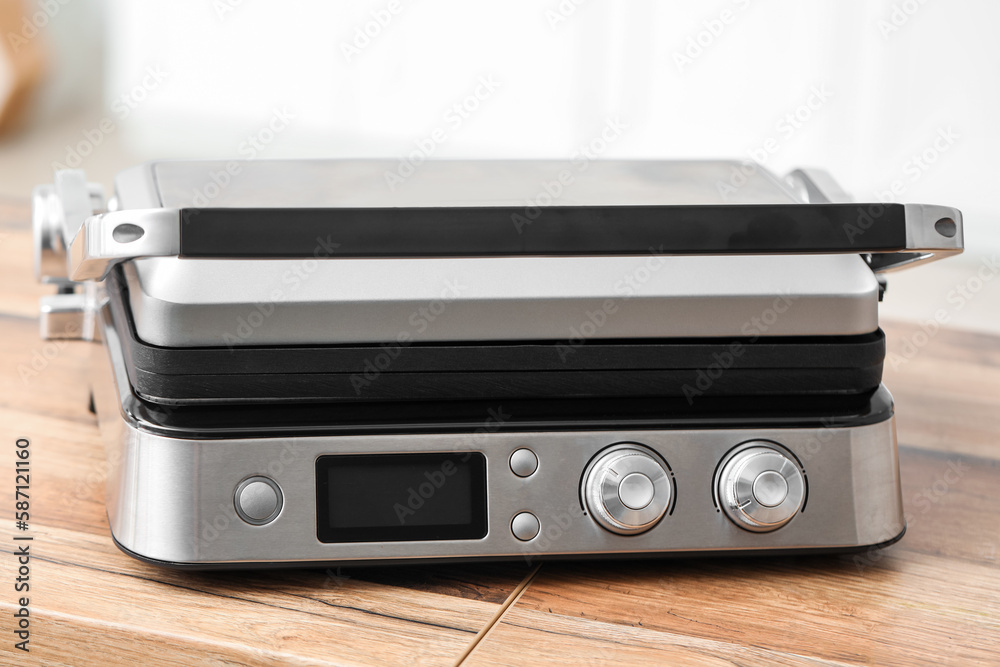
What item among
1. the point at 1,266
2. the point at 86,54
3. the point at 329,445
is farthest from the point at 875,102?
the point at 86,54

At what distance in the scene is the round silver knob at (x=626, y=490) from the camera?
50 cm

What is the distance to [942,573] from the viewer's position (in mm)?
543

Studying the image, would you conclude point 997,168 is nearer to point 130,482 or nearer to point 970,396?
point 970,396

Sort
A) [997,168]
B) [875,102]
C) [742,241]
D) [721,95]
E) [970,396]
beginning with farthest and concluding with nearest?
[721,95] → [875,102] → [997,168] → [970,396] → [742,241]

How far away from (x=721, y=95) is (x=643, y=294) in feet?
8.56

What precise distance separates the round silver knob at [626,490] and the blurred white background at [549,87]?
144 centimetres
